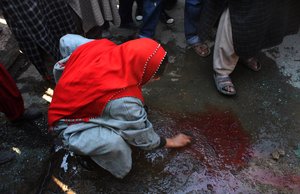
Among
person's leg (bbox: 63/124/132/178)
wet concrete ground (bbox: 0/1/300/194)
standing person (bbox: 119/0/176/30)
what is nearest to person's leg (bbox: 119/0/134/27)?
standing person (bbox: 119/0/176/30)

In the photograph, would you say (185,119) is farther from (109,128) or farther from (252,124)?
(109,128)

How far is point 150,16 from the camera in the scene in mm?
3717

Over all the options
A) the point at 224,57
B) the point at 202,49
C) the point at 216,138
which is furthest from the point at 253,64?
the point at 216,138

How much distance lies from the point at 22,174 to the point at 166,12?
299 centimetres

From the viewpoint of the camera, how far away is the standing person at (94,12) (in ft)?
11.5

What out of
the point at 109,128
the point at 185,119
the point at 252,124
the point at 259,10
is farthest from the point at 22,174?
the point at 259,10

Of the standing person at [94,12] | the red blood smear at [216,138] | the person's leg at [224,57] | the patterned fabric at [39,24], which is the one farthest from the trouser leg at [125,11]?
the red blood smear at [216,138]

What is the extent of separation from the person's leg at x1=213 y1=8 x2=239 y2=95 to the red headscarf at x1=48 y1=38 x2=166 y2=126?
3.78 feet

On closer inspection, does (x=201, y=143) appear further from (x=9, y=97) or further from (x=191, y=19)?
(x=9, y=97)

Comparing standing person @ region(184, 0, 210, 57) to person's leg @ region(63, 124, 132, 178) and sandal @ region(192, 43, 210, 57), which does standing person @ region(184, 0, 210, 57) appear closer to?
sandal @ region(192, 43, 210, 57)

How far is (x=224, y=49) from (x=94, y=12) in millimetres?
1601

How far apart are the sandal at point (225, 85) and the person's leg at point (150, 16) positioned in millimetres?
1099

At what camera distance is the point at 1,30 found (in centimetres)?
389

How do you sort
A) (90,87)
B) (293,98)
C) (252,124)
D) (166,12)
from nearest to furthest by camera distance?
(90,87)
(252,124)
(293,98)
(166,12)
